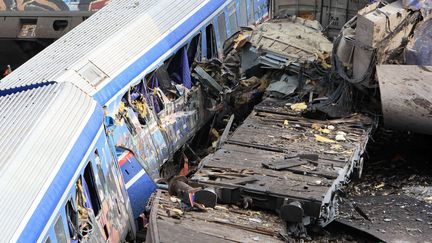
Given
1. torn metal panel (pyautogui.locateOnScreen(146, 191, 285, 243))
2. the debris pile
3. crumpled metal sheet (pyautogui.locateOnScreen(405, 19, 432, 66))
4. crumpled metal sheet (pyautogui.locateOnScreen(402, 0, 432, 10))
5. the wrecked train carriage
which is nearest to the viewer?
torn metal panel (pyautogui.locateOnScreen(146, 191, 285, 243))

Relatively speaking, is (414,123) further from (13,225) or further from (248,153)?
(13,225)

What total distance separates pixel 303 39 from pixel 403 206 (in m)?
5.95

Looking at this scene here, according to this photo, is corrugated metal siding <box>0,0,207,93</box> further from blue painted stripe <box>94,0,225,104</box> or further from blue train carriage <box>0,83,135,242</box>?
blue train carriage <box>0,83,135,242</box>

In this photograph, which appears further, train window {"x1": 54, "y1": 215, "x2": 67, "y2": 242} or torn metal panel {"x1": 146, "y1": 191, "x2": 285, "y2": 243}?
torn metal panel {"x1": 146, "y1": 191, "x2": 285, "y2": 243}

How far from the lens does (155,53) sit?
48.8 ft

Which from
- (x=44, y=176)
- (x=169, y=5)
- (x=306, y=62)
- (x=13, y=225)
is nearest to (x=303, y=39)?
(x=306, y=62)

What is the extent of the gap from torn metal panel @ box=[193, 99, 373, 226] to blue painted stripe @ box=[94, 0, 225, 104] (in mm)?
2140

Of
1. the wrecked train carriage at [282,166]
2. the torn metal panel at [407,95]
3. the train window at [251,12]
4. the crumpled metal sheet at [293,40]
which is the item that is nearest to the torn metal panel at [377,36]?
the torn metal panel at [407,95]

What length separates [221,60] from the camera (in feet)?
57.7

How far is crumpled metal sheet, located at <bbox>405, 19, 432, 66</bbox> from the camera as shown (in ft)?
46.0

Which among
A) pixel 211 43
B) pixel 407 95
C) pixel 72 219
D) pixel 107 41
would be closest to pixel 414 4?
pixel 407 95

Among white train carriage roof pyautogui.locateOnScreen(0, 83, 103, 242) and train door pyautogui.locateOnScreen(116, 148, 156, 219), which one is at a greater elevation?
white train carriage roof pyautogui.locateOnScreen(0, 83, 103, 242)

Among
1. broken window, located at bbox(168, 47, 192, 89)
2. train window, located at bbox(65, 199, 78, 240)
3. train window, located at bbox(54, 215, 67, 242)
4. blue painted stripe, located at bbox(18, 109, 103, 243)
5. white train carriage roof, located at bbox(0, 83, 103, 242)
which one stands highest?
white train carriage roof, located at bbox(0, 83, 103, 242)

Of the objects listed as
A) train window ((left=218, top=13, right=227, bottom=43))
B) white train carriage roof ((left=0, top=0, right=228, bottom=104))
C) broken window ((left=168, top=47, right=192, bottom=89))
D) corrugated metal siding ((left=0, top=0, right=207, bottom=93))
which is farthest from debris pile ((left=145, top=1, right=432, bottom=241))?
corrugated metal siding ((left=0, top=0, right=207, bottom=93))
